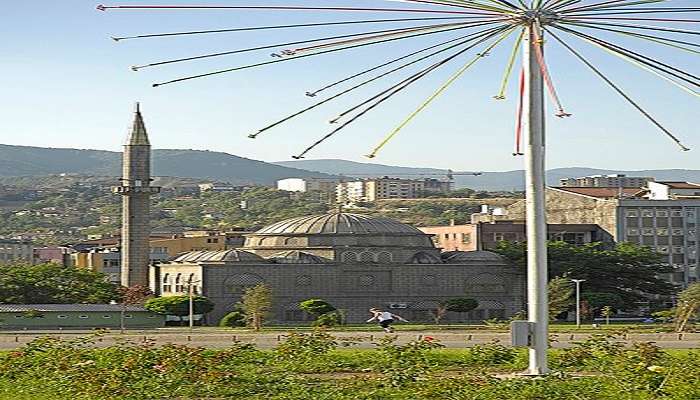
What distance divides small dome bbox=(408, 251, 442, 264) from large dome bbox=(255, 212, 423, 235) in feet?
9.83

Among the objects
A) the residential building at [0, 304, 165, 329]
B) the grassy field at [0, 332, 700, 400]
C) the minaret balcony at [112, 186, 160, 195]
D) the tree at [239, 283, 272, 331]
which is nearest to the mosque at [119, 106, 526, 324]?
the residential building at [0, 304, 165, 329]

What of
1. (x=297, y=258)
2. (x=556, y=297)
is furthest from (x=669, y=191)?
(x=556, y=297)

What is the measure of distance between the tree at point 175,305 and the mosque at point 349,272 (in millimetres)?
2083

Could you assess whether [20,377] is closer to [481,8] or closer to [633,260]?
[481,8]

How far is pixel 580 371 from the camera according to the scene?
30.7m

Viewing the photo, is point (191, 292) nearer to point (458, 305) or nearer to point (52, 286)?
point (52, 286)

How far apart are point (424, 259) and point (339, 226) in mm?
7440

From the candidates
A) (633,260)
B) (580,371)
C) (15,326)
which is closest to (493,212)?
(633,260)

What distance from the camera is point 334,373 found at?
102 feet

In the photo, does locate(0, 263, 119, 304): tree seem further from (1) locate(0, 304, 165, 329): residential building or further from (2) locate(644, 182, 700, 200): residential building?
(2) locate(644, 182, 700, 200): residential building

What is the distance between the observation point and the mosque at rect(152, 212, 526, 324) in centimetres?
9231

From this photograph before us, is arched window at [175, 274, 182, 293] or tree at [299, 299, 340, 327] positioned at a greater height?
arched window at [175, 274, 182, 293]

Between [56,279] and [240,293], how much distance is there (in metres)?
13.7

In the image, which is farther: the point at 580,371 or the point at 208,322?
the point at 208,322
